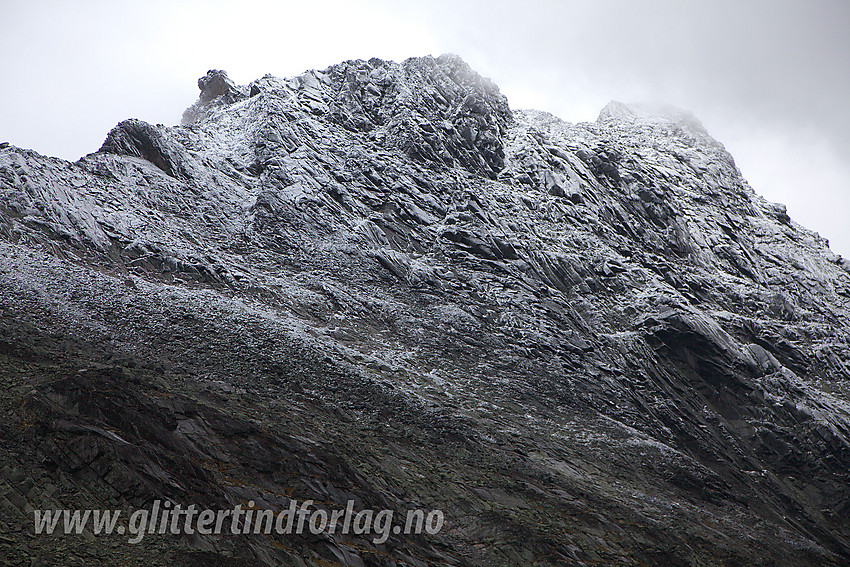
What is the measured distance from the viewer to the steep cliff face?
21.2 m

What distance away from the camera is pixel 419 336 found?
151 ft

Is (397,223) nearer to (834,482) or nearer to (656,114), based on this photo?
(834,482)

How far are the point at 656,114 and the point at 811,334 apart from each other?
181 ft

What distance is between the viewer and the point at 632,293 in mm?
58625

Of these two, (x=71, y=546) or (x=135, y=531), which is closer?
(x=71, y=546)

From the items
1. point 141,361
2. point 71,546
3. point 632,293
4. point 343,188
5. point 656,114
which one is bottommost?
point 71,546

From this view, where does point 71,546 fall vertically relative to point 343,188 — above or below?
below

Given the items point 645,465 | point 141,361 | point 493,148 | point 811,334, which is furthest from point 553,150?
point 141,361

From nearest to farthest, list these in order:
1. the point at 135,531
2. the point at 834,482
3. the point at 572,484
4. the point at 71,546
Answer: the point at 71,546 → the point at 135,531 → the point at 572,484 → the point at 834,482

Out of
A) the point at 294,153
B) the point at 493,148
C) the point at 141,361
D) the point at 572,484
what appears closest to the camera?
the point at 141,361

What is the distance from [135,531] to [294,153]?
53633 millimetres

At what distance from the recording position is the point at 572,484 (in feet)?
107

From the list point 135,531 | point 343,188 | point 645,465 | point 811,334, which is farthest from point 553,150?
point 135,531

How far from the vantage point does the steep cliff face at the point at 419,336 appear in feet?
69.4
